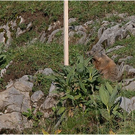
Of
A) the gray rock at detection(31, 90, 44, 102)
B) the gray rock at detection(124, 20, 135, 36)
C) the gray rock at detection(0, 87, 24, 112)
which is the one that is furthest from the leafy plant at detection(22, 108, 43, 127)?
the gray rock at detection(124, 20, 135, 36)

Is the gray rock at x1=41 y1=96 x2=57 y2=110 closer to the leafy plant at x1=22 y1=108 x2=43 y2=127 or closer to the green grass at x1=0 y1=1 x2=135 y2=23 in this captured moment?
the leafy plant at x1=22 y1=108 x2=43 y2=127

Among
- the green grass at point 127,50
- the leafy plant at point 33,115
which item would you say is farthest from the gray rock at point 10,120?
the green grass at point 127,50

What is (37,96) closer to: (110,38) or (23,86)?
(23,86)

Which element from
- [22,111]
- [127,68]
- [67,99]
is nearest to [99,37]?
[127,68]

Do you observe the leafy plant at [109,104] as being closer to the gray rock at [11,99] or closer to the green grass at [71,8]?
the gray rock at [11,99]

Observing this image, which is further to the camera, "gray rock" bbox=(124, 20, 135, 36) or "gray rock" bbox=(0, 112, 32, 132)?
"gray rock" bbox=(124, 20, 135, 36)

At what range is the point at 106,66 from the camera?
802 centimetres

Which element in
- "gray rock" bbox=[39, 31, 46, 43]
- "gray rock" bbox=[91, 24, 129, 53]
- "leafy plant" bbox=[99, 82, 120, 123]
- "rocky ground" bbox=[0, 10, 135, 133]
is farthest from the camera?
"gray rock" bbox=[39, 31, 46, 43]

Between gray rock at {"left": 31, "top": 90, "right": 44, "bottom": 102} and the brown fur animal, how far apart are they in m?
1.66

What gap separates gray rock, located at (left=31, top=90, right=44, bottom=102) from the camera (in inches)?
337

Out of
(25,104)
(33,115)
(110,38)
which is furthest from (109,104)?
(110,38)

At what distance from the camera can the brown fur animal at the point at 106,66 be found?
25.6ft

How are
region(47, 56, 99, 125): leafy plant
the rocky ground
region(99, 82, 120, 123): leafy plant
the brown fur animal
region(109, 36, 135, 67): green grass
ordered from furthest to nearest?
1. region(109, 36, 135, 67): green grass
2. the brown fur animal
3. the rocky ground
4. region(47, 56, 99, 125): leafy plant
5. region(99, 82, 120, 123): leafy plant

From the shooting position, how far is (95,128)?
16.4 ft
